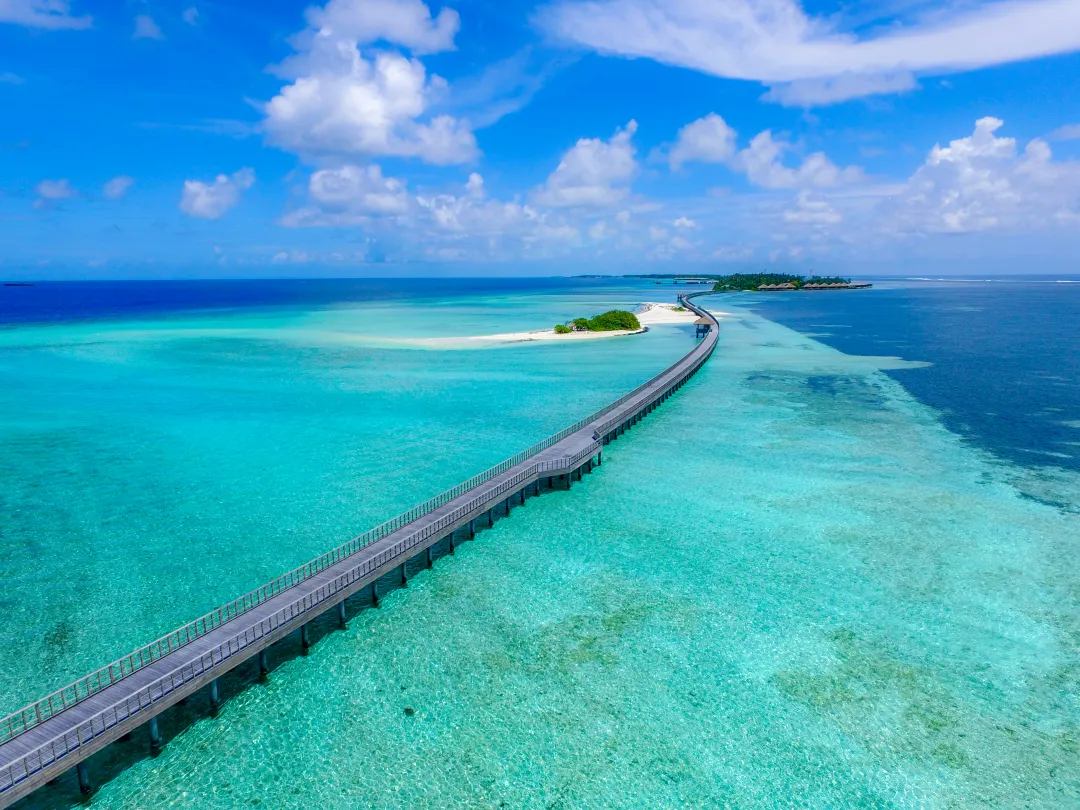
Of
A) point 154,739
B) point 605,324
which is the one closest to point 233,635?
point 154,739

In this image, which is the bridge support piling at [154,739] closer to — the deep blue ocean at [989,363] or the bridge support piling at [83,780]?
the bridge support piling at [83,780]

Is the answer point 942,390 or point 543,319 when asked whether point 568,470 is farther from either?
point 543,319

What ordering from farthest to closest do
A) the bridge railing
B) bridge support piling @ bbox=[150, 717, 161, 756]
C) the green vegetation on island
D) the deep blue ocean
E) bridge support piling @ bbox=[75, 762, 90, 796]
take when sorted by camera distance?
1. the green vegetation on island
2. the deep blue ocean
3. the bridge railing
4. bridge support piling @ bbox=[150, 717, 161, 756]
5. bridge support piling @ bbox=[75, 762, 90, 796]

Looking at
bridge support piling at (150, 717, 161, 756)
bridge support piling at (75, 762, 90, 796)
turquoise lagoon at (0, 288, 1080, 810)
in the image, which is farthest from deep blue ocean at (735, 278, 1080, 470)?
bridge support piling at (75, 762, 90, 796)

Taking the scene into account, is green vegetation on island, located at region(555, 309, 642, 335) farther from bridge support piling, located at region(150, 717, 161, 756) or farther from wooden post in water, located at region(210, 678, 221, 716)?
bridge support piling, located at region(150, 717, 161, 756)

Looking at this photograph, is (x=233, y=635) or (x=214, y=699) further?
(x=233, y=635)

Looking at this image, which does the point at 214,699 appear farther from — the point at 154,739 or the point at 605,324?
the point at 605,324
